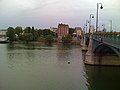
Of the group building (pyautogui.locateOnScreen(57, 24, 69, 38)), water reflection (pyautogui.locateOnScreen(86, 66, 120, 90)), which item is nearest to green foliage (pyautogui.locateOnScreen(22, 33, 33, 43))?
building (pyautogui.locateOnScreen(57, 24, 69, 38))

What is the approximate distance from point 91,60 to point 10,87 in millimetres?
16064

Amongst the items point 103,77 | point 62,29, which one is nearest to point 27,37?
point 62,29

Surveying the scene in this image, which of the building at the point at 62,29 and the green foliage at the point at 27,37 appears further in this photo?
the building at the point at 62,29

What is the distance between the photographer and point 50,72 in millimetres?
29688

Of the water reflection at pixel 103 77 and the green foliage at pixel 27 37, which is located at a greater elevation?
the green foliage at pixel 27 37

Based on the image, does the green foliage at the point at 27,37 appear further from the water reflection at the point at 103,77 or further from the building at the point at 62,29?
the water reflection at the point at 103,77

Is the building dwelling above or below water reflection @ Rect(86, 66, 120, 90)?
above

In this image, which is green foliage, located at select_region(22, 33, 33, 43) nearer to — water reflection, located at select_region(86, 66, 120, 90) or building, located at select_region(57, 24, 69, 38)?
building, located at select_region(57, 24, 69, 38)

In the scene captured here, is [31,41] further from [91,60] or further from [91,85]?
[91,85]

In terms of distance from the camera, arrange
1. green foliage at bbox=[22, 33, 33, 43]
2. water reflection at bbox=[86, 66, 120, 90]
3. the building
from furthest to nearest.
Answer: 1. the building
2. green foliage at bbox=[22, 33, 33, 43]
3. water reflection at bbox=[86, 66, 120, 90]

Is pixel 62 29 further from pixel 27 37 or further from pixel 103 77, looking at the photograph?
pixel 103 77

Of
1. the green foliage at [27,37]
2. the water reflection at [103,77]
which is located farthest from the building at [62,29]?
the water reflection at [103,77]

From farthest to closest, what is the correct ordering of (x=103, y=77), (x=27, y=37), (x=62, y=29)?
(x=62, y=29)
(x=27, y=37)
(x=103, y=77)

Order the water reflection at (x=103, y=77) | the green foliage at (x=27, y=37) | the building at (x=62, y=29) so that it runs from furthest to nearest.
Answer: the building at (x=62, y=29)
the green foliage at (x=27, y=37)
the water reflection at (x=103, y=77)
